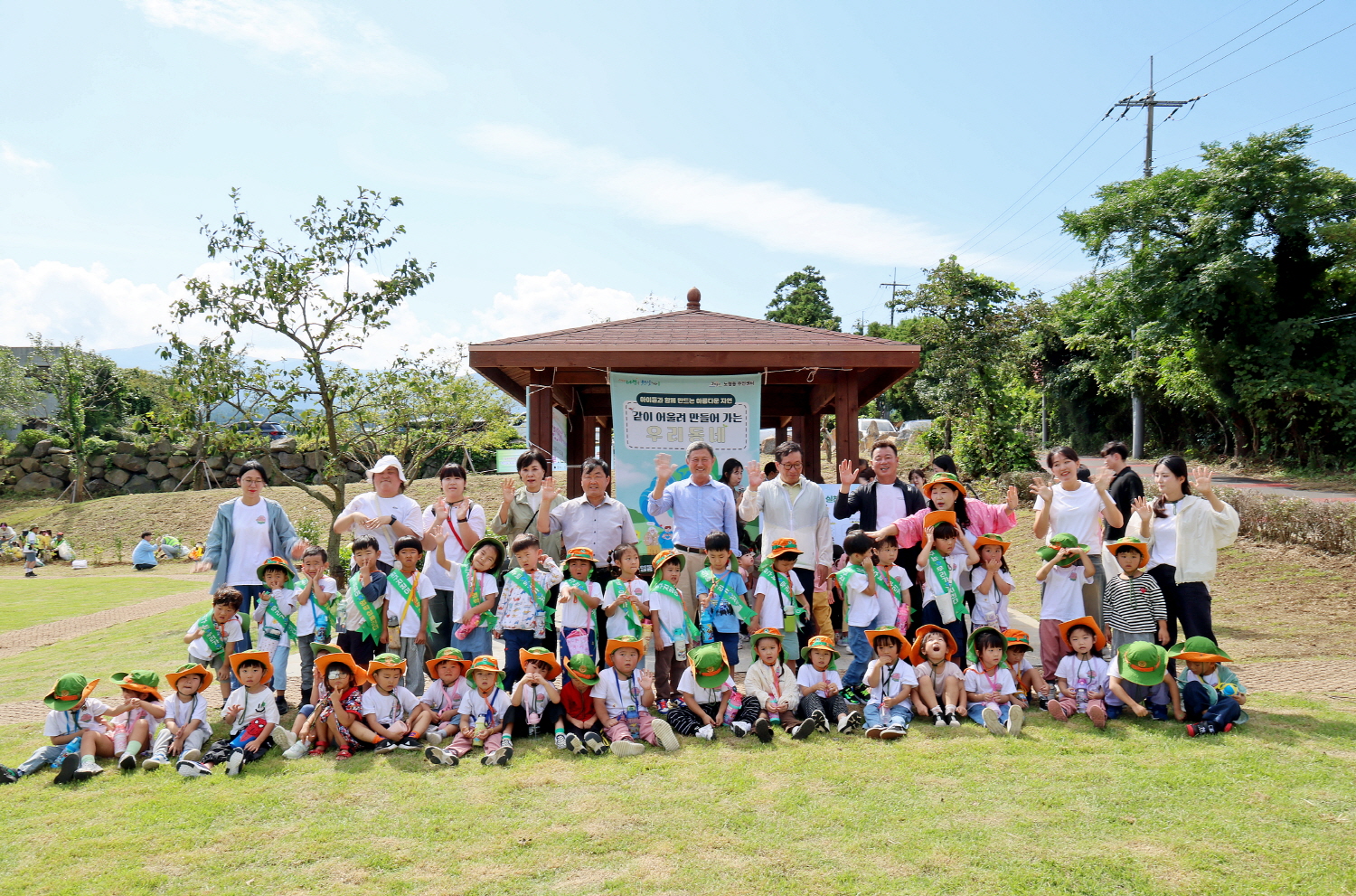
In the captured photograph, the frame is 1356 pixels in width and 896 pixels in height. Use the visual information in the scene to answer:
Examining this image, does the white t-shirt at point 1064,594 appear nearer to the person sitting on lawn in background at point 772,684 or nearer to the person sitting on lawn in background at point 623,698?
the person sitting on lawn in background at point 772,684

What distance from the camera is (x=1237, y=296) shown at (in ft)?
68.2

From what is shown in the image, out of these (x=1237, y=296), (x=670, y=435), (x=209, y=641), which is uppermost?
(x=1237, y=296)

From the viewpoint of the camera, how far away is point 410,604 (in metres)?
5.37

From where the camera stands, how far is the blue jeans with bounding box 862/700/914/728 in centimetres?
490

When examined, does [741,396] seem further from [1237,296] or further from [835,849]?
[1237,296]

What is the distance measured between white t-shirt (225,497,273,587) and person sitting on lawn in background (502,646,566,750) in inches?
82.3

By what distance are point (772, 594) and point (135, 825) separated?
3639 mm

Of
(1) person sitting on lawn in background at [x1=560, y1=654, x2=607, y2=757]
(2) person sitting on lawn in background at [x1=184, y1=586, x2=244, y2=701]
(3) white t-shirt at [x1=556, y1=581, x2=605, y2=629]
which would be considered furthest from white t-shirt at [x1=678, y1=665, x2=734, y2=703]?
(2) person sitting on lawn in background at [x1=184, y1=586, x2=244, y2=701]

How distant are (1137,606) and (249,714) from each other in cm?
547

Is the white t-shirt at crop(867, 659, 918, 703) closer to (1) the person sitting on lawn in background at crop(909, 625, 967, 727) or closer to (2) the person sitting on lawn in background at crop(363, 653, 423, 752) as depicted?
(1) the person sitting on lawn in background at crop(909, 625, 967, 727)

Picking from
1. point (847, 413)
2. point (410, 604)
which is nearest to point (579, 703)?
point (410, 604)

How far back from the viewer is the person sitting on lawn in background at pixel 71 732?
456cm

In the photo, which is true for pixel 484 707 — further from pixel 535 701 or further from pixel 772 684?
pixel 772 684

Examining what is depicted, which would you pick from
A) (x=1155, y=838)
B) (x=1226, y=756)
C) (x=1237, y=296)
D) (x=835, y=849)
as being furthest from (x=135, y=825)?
(x=1237, y=296)
